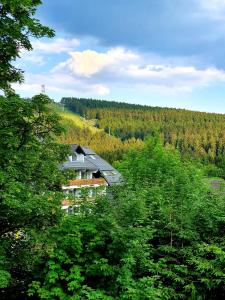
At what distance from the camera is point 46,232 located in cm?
1148

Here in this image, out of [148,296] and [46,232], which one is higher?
[46,232]

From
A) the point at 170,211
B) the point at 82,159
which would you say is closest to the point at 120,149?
the point at 82,159

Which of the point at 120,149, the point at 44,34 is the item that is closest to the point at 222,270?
the point at 44,34

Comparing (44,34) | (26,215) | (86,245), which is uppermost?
(44,34)

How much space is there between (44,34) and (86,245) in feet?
20.8

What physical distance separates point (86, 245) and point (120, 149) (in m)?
140

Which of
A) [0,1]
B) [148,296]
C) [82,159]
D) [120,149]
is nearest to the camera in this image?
[148,296]

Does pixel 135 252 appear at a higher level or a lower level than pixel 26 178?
Result: lower

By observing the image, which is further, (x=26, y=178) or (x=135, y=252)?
(x=26, y=178)

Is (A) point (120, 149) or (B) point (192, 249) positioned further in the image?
(A) point (120, 149)

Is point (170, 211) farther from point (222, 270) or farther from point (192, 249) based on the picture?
point (222, 270)

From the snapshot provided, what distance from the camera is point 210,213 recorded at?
12867 millimetres

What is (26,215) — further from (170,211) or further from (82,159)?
(82,159)

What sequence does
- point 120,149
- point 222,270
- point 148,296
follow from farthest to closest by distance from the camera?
1. point 120,149
2. point 222,270
3. point 148,296
